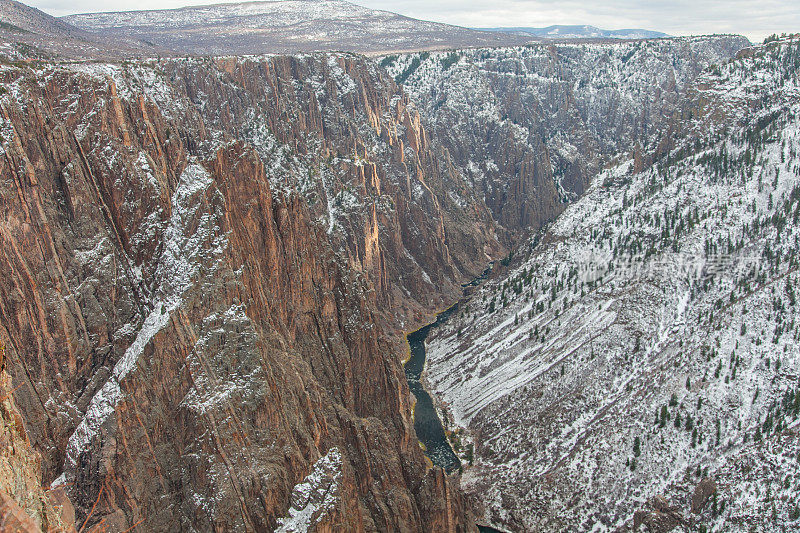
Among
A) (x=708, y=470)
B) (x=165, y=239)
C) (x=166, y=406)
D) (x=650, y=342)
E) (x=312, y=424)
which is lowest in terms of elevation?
(x=708, y=470)

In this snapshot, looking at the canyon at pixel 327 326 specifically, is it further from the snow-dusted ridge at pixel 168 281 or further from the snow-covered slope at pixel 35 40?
the snow-covered slope at pixel 35 40

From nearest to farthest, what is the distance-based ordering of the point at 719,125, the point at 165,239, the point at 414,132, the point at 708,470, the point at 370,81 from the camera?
the point at 165,239 < the point at 708,470 < the point at 719,125 < the point at 370,81 < the point at 414,132

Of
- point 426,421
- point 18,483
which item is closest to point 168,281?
point 18,483

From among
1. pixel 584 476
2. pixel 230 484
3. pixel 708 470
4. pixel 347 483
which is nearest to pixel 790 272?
pixel 708 470

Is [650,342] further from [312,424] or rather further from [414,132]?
[414,132]

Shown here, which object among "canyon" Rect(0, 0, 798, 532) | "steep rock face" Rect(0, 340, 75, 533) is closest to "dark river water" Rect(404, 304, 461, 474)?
"canyon" Rect(0, 0, 798, 532)

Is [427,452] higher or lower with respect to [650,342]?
lower

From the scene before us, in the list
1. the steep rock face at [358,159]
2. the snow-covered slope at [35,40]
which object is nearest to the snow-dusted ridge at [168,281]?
the snow-covered slope at [35,40]
